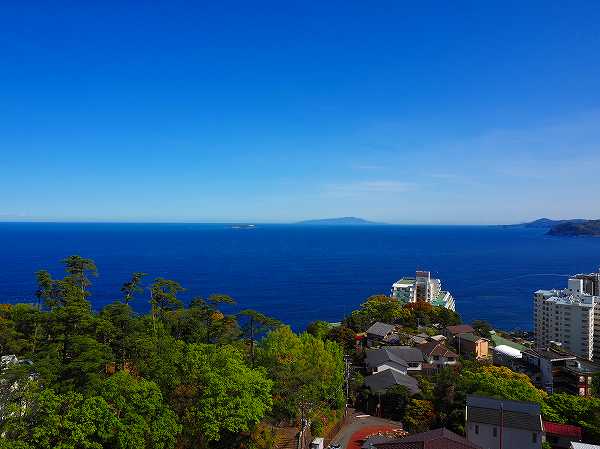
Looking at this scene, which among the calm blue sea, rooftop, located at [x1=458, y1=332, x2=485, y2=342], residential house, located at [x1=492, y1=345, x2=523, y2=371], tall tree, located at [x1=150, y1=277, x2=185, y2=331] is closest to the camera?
tall tree, located at [x1=150, y1=277, x2=185, y2=331]

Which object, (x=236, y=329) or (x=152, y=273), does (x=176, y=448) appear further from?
(x=152, y=273)

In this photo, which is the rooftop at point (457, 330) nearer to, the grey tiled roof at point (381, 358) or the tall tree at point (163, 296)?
the grey tiled roof at point (381, 358)

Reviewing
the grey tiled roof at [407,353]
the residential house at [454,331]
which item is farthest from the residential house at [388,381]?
the residential house at [454,331]

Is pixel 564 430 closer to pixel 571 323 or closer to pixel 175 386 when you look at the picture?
pixel 175 386

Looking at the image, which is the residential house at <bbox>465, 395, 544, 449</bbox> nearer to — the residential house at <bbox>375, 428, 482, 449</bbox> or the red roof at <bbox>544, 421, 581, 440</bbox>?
the red roof at <bbox>544, 421, 581, 440</bbox>

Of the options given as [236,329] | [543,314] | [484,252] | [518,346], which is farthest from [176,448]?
[484,252]

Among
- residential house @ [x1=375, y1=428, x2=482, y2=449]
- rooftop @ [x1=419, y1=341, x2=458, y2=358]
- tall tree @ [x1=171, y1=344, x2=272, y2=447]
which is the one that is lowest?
rooftop @ [x1=419, y1=341, x2=458, y2=358]

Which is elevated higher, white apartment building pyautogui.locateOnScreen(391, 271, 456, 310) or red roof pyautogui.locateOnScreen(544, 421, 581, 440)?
red roof pyautogui.locateOnScreen(544, 421, 581, 440)

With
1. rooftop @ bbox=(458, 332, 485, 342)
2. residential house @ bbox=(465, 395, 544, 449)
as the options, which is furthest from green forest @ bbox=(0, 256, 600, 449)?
rooftop @ bbox=(458, 332, 485, 342)
